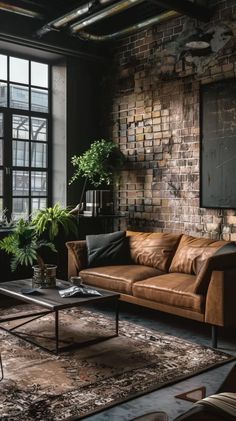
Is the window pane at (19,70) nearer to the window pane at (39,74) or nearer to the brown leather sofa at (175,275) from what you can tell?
the window pane at (39,74)

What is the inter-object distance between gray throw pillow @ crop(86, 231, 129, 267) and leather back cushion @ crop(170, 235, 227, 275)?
705mm

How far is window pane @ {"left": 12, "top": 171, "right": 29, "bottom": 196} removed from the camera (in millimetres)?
6215

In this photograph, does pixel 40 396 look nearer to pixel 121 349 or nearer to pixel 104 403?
pixel 104 403

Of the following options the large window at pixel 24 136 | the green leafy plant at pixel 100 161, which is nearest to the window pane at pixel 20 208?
the large window at pixel 24 136

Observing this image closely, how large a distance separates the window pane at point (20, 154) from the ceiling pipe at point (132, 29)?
1.57 m

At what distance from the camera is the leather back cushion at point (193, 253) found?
4637 millimetres

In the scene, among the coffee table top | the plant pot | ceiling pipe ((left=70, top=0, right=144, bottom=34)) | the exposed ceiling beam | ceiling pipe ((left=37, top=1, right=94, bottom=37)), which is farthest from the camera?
ceiling pipe ((left=37, top=1, right=94, bottom=37))

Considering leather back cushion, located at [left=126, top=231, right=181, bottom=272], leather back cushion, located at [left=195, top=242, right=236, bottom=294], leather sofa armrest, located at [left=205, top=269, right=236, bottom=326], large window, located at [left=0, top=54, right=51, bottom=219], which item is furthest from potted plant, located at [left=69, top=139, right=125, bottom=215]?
leather sofa armrest, located at [left=205, top=269, right=236, bottom=326]

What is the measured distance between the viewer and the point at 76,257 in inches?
212

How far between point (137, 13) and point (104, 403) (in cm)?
476

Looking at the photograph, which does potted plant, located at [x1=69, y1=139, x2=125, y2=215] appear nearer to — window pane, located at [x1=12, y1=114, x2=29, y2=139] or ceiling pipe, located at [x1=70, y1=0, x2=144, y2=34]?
window pane, located at [x1=12, y1=114, x2=29, y2=139]

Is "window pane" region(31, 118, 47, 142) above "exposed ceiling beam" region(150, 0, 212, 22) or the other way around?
the other way around

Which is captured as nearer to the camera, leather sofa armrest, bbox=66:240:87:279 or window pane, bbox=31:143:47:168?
leather sofa armrest, bbox=66:240:87:279

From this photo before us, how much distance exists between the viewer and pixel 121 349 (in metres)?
3.77
